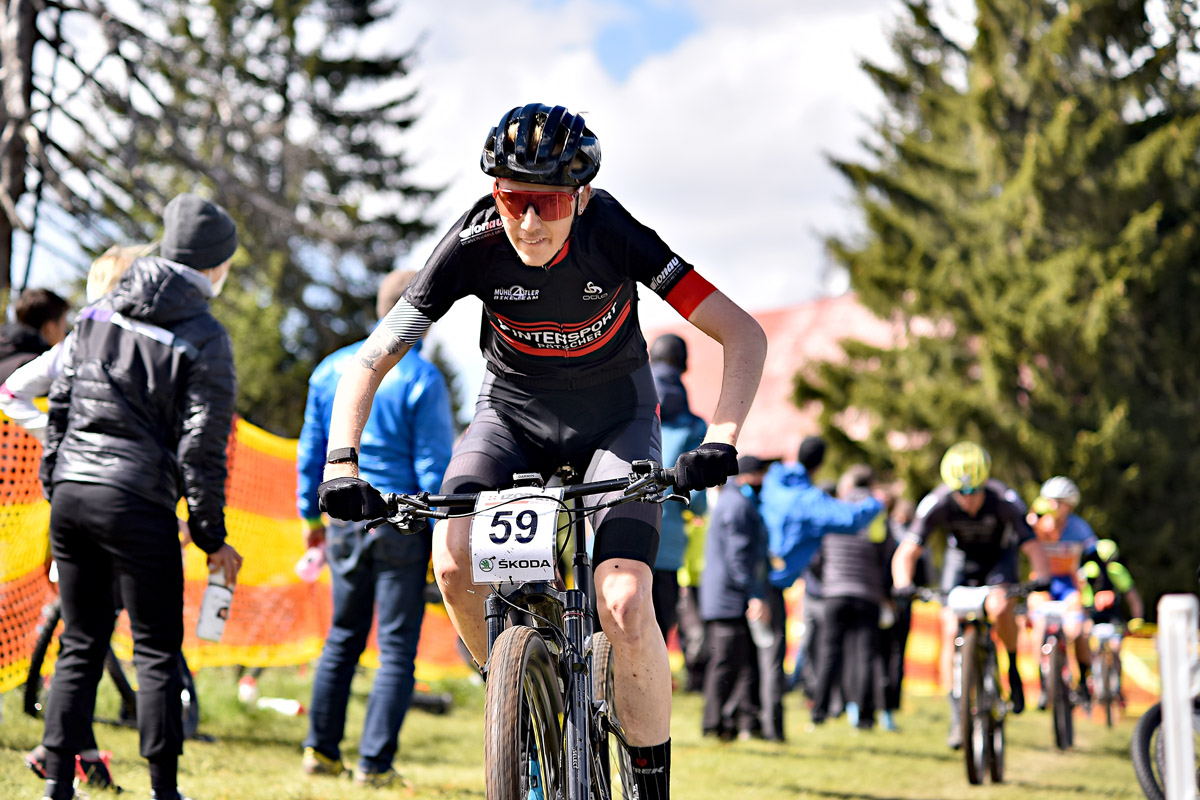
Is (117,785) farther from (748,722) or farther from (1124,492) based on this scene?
(1124,492)

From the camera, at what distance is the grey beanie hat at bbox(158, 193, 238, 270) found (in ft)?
16.8

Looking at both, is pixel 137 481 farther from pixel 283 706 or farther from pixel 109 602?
pixel 283 706

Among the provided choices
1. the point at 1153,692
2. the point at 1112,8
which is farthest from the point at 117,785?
the point at 1112,8

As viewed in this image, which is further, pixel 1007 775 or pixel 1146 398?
pixel 1146 398

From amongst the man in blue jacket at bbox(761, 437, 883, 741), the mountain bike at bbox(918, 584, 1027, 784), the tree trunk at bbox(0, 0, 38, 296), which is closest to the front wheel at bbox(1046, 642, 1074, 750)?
the mountain bike at bbox(918, 584, 1027, 784)

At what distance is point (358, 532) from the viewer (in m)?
6.23

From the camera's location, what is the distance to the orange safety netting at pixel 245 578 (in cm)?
610

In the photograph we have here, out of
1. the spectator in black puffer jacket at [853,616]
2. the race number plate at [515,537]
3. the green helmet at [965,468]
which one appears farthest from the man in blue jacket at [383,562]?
the spectator in black puffer jacket at [853,616]

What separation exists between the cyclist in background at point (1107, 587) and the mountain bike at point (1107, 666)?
0.07 feet

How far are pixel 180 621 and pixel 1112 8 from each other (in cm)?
2649

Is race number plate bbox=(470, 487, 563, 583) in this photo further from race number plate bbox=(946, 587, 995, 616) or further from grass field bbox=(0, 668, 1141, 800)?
race number plate bbox=(946, 587, 995, 616)

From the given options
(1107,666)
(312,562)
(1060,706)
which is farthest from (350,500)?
(1107,666)

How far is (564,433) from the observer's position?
4180 millimetres

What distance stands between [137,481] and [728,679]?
580 centimetres
